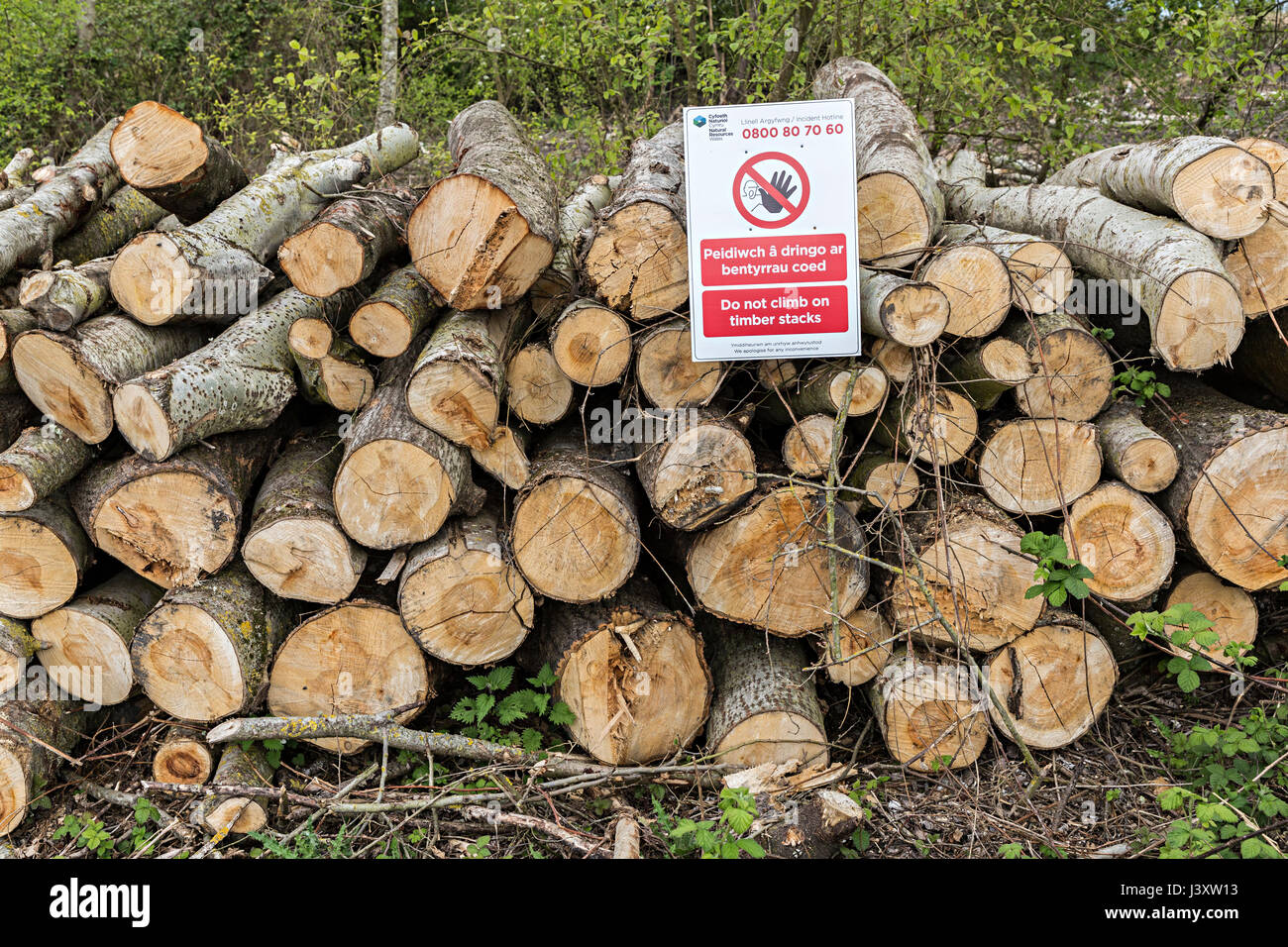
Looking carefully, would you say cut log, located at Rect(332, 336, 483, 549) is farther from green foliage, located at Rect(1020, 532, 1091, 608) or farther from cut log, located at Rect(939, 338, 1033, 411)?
green foliage, located at Rect(1020, 532, 1091, 608)

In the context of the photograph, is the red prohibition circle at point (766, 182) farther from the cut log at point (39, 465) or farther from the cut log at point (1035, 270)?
the cut log at point (39, 465)

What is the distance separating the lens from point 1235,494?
9.93 ft

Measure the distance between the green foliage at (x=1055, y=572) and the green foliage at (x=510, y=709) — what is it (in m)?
1.64

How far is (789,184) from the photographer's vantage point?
292 cm

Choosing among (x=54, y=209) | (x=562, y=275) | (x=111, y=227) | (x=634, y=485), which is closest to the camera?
(x=634, y=485)

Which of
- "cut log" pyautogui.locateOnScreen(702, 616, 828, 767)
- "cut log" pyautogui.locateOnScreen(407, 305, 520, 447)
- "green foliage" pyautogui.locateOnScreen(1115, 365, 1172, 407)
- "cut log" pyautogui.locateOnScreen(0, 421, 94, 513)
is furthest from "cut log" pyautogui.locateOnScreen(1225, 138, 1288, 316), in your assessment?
"cut log" pyautogui.locateOnScreen(0, 421, 94, 513)

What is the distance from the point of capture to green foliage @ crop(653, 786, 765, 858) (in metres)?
2.33

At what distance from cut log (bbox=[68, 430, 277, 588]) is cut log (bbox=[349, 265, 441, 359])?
67 centimetres

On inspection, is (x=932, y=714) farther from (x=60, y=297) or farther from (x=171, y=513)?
(x=60, y=297)

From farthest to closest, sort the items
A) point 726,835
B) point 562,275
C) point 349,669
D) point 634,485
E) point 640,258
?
1. point 562,275
2. point 634,485
3. point 349,669
4. point 640,258
5. point 726,835

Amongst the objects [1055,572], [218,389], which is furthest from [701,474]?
[218,389]

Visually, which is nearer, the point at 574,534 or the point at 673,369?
the point at 574,534

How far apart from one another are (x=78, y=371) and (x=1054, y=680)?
3.69 meters

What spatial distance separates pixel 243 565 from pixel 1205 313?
3479mm
